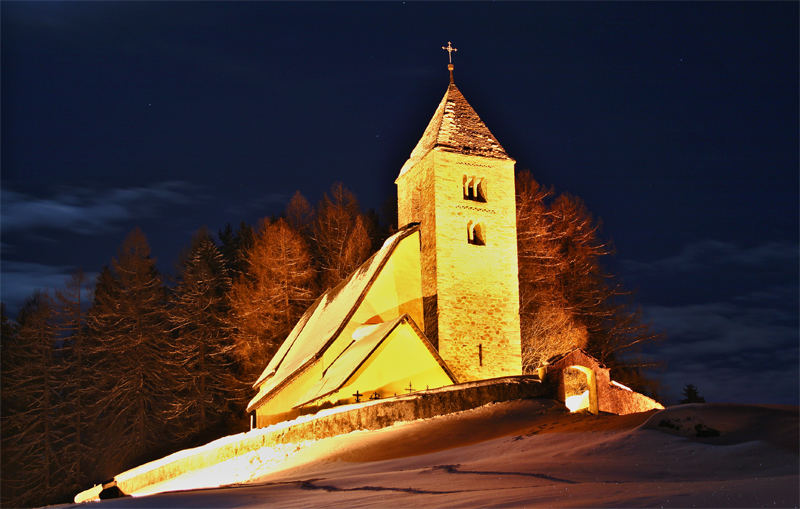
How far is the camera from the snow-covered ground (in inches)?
363

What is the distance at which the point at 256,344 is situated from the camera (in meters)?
36.8

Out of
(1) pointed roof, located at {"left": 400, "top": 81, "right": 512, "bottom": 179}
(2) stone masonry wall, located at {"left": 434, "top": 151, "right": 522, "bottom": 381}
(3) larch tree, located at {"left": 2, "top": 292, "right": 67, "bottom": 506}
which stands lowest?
(3) larch tree, located at {"left": 2, "top": 292, "right": 67, "bottom": 506}

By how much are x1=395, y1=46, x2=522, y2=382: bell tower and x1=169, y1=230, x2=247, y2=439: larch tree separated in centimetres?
1380

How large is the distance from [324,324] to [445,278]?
5.23m

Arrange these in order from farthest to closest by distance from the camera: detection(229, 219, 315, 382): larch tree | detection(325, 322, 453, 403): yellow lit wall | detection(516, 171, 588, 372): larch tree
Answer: detection(229, 219, 315, 382): larch tree, detection(516, 171, 588, 372): larch tree, detection(325, 322, 453, 403): yellow lit wall

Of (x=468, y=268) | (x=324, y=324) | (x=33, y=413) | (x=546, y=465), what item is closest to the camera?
(x=546, y=465)

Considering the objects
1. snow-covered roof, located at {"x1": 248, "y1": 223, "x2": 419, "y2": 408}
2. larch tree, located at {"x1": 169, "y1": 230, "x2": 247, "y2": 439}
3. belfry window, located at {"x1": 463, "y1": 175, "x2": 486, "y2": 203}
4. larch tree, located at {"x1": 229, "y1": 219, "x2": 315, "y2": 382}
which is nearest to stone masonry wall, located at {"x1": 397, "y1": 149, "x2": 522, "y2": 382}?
belfry window, located at {"x1": 463, "y1": 175, "x2": 486, "y2": 203}

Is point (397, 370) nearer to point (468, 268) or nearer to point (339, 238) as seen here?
point (468, 268)

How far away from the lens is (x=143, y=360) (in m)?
38.5

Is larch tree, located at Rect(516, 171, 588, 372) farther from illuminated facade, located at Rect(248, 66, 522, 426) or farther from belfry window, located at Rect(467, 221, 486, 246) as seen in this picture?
belfry window, located at Rect(467, 221, 486, 246)

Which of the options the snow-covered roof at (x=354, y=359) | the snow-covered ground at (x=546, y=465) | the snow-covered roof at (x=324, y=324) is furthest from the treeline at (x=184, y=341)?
the snow-covered ground at (x=546, y=465)

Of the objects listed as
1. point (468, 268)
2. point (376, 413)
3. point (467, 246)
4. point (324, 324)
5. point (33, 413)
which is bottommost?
point (33, 413)

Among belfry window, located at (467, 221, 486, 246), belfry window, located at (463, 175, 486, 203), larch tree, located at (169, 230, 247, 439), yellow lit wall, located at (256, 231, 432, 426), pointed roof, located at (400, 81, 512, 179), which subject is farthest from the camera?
larch tree, located at (169, 230, 247, 439)

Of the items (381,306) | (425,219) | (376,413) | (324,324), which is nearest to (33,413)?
(324,324)
